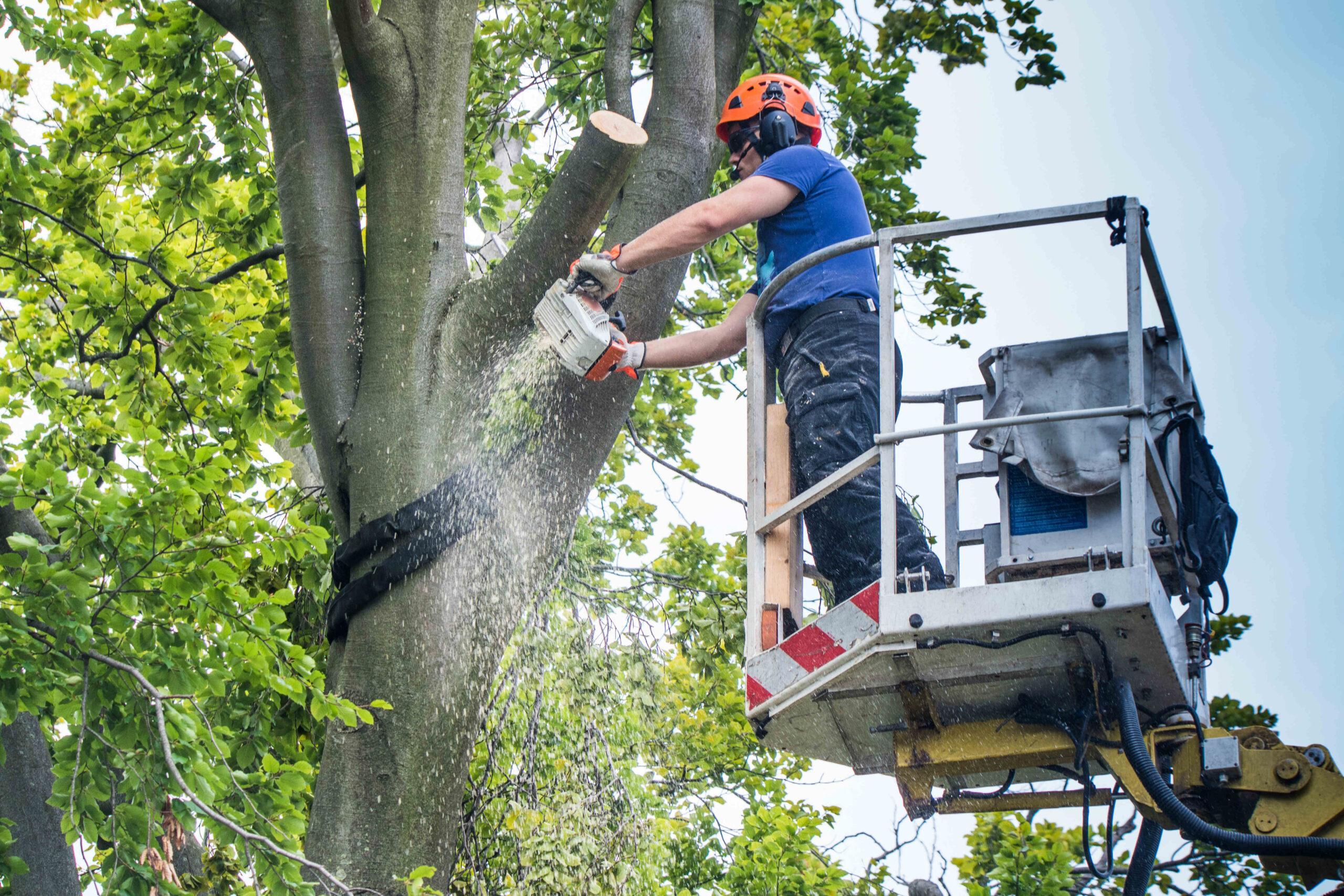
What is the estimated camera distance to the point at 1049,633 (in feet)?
11.8

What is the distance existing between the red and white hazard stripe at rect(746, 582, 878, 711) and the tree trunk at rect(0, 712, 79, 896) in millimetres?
2316

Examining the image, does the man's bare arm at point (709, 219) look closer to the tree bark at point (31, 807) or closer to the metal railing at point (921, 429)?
the metal railing at point (921, 429)

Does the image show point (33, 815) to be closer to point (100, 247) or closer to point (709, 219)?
point (100, 247)

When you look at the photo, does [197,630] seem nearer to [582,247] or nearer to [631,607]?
[582,247]

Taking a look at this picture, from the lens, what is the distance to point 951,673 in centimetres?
385

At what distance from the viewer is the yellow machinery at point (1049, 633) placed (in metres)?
3.59

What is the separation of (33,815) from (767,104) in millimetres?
3511

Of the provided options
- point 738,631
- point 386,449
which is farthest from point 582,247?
point 738,631

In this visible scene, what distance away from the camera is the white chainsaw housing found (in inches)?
178

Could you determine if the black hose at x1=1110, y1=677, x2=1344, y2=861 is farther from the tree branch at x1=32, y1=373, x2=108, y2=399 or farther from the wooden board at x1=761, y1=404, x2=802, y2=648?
the tree branch at x1=32, y1=373, x2=108, y2=399

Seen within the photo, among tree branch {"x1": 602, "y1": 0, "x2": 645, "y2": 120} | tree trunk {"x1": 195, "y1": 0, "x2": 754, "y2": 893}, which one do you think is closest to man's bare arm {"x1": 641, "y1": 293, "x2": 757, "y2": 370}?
tree trunk {"x1": 195, "y1": 0, "x2": 754, "y2": 893}

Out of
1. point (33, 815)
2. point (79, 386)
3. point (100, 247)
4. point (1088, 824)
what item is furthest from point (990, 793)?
point (79, 386)

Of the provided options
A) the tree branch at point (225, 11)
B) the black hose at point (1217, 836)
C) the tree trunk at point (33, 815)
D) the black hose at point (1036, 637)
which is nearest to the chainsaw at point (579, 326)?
the black hose at point (1036, 637)

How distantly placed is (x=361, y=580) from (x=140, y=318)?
117 inches
